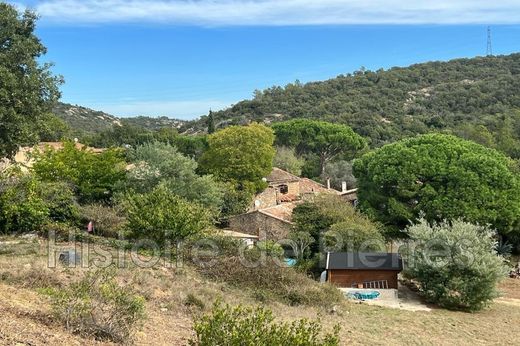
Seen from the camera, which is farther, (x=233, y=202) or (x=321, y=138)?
(x=321, y=138)

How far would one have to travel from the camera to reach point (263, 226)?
31656mm

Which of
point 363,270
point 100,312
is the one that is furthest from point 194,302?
point 363,270

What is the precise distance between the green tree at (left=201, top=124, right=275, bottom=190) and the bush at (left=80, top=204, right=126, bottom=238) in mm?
14481

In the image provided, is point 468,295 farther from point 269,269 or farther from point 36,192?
point 36,192

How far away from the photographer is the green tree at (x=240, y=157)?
39.1m

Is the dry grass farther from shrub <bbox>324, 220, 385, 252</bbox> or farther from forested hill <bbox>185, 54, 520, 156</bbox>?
forested hill <bbox>185, 54, 520, 156</bbox>

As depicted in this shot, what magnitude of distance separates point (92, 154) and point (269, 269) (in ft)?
50.7

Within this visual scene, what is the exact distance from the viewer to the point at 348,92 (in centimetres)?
9425

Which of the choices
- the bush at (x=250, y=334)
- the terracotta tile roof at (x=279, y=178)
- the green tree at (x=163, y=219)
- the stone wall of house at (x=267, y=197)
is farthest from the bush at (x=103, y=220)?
the terracotta tile roof at (x=279, y=178)

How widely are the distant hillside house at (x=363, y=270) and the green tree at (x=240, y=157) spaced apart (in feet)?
49.1

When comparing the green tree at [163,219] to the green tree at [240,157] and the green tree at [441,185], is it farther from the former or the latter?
the green tree at [240,157]

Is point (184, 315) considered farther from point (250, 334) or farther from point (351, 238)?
point (351, 238)

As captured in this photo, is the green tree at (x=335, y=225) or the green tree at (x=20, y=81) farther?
the green tree at (x=335, y=225)

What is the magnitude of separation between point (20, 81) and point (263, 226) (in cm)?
1820
